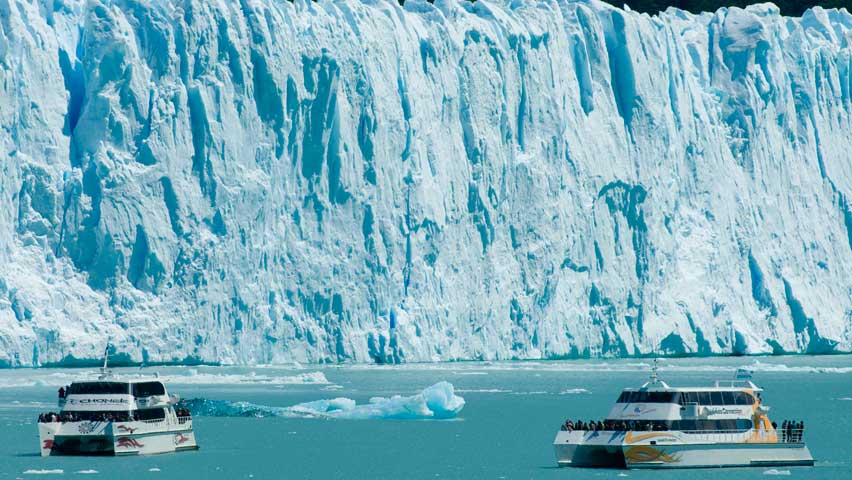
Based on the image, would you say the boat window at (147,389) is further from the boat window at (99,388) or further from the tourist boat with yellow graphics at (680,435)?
the tourist boat with yellow graphics at (680,435)

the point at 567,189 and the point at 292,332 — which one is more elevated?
the point at 567,189

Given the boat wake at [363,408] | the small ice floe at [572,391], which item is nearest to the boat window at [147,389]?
→ the boat wake at [363,408]

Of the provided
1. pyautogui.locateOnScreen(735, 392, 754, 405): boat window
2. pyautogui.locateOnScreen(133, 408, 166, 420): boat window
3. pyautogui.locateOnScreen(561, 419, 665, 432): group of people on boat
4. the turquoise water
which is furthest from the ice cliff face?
pyautogui.locateOnScreen(735, 392, 754, 405): boat window

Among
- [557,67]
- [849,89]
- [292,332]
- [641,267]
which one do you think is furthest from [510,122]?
[849,89]

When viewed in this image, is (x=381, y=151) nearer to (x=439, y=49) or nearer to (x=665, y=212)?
(x=439, y=49)

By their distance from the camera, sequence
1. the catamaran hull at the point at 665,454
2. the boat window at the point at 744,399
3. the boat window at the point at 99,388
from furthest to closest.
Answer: the boat window at the point at 99,388 < the boat window at the point at 744,399 < the catamaran hull at the point at 665,454

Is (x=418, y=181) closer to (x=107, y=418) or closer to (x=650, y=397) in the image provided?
(x=107, y=418)
